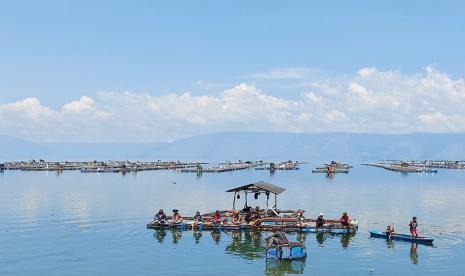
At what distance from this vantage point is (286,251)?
115 feet

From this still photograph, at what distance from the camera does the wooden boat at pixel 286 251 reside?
34938 mm

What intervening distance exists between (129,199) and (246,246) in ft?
122

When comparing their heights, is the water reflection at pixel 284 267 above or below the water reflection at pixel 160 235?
below

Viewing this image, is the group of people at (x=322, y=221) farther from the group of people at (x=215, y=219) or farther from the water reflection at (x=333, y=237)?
the group of people at (x=215, y=219)

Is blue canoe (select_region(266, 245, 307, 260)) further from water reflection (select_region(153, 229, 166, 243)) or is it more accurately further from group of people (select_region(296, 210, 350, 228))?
group of people (select_region(296, 210, 350, 228))

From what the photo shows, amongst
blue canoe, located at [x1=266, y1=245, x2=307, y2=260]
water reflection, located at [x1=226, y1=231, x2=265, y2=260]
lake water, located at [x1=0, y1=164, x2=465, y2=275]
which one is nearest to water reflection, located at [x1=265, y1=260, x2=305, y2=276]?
lake water, located at [x1=0, y1=164, x2=465, y2=275]

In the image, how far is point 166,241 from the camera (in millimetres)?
42469

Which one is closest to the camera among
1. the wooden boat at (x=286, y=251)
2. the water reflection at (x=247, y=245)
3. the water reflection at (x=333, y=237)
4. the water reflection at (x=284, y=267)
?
the water reflection at (x=284, y=267)

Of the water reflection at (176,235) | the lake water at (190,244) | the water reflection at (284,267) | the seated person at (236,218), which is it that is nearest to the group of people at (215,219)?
the seated person at (236,218)

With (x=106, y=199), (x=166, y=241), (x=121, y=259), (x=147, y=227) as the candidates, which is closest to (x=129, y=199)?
(x=106, y=199)

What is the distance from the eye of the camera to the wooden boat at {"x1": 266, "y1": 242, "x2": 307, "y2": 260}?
115ft


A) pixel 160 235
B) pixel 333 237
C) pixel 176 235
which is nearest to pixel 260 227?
pixel 333 237

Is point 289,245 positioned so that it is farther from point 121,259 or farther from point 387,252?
point 121,259

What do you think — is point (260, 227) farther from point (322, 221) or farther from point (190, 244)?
point (190, 244)
